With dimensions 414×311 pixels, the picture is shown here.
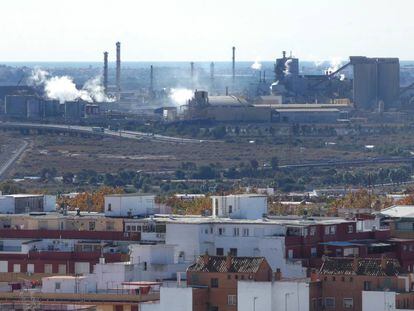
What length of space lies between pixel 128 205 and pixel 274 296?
20.5 metres

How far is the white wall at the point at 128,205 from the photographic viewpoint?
7888cm

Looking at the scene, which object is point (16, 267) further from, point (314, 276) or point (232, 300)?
point (232, 300)

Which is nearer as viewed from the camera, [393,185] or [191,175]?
[393,185]

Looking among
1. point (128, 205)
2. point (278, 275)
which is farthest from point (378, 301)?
point (128, 205)

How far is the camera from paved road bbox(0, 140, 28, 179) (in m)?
167

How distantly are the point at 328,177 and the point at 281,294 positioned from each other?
104m

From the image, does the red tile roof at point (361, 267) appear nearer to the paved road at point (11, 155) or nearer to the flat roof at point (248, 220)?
the flat roof at point (248, 220)

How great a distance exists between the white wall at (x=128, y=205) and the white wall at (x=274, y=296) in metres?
19.8

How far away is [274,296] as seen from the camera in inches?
2314

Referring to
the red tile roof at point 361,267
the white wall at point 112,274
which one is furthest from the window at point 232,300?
the white wall at point 112,274

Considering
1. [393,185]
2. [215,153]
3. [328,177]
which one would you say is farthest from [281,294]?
[215,153]

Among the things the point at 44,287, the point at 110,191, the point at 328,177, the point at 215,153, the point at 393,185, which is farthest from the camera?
the point at 215,153

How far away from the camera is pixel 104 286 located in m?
63.3

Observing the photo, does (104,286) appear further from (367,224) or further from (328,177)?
(328,177)
